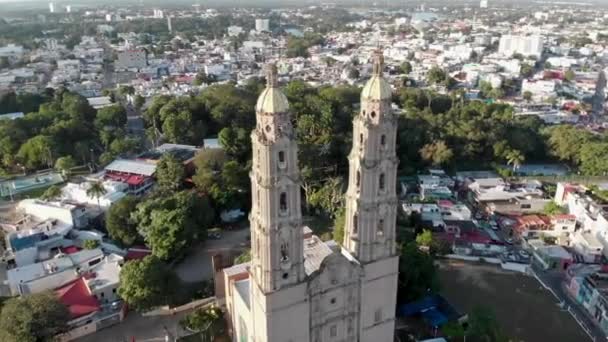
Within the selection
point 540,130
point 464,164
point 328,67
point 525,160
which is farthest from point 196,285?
point 328,67

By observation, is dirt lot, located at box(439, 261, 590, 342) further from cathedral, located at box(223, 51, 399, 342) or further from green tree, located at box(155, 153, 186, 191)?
green tree, located at box(155, 153, 186, 191)

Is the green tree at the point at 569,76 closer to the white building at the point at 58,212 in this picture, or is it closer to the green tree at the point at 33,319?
the white building at the point at 58,212

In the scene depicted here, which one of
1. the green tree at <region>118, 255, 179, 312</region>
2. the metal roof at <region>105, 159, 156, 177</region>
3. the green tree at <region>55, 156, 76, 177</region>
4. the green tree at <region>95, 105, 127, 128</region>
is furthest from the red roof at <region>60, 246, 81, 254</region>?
the green tree at <region>95, 105, 127, 128</region>

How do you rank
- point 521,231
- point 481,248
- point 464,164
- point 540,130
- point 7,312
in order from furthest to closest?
point 540,130, point 464,164, point 521,231, point 481,248, point 7,312

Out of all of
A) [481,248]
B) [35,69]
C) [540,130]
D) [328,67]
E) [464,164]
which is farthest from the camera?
[328,67]

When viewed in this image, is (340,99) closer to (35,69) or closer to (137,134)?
(137,134)

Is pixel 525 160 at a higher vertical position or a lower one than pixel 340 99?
lower

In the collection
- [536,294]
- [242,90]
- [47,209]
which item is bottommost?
[536,294]

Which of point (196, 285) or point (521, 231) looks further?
point (521, 231)
